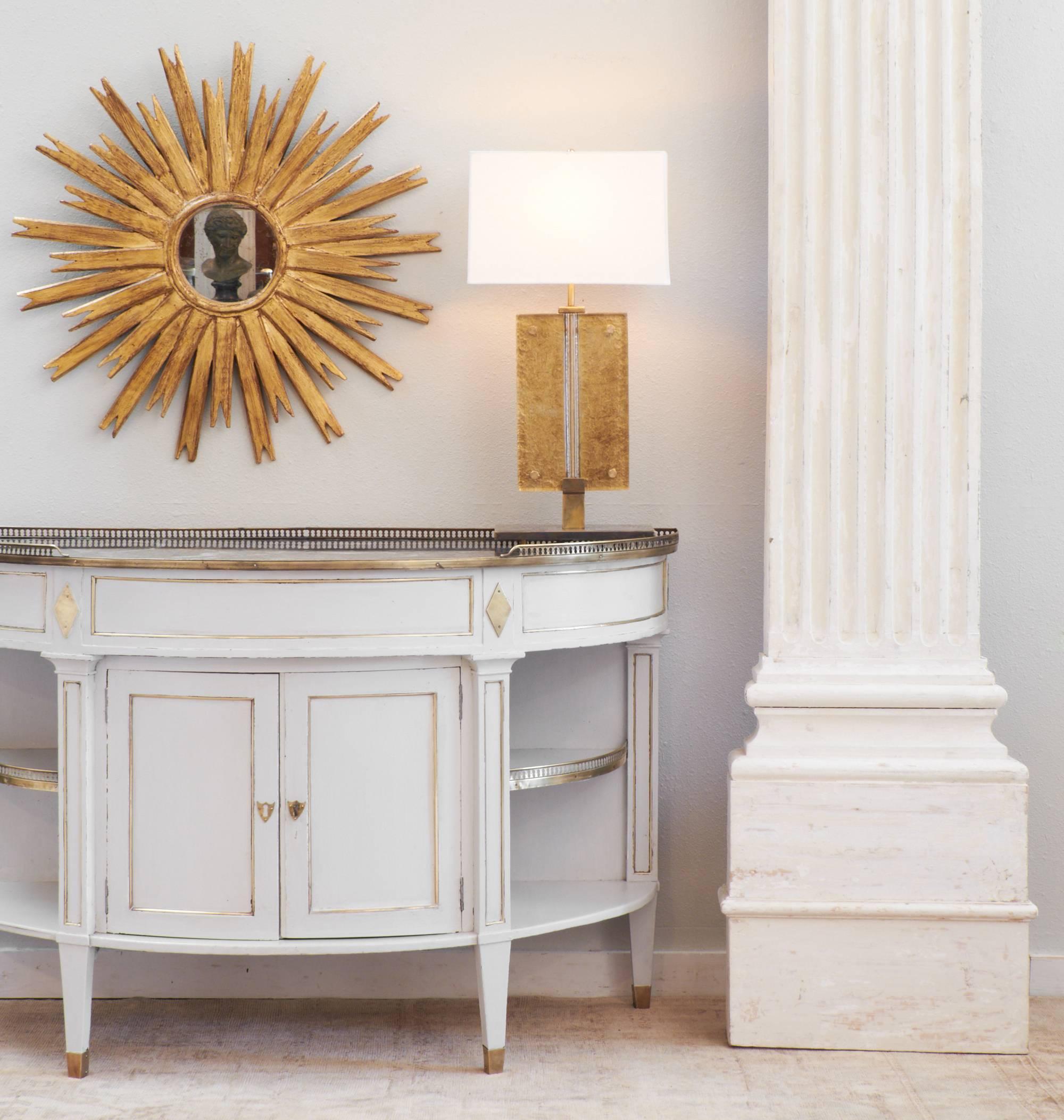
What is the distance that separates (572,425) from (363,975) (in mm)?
1191

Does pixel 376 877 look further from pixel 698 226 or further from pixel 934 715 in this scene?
pixel 698 226

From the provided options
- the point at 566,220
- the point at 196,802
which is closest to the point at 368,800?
the point at 196,802

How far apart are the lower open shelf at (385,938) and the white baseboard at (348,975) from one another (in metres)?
0.08

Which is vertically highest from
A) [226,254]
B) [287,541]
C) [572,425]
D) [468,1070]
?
[226,254]

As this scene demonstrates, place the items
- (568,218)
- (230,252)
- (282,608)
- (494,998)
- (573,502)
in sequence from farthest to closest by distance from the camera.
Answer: (230,252) < (573,502) < (568,218) < (494,998) < (282,608)

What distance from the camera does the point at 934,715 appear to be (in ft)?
6.87

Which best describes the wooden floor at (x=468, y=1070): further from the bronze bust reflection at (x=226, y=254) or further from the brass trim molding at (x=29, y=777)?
the bronze bust reflection at (x=226, y=254)

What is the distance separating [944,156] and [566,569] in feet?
3.27

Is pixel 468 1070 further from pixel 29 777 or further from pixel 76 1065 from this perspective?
pixel 29 777

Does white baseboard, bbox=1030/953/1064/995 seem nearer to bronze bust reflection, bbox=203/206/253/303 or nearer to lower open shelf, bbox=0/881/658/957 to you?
lower open shelf, bbox=0/881/658/957

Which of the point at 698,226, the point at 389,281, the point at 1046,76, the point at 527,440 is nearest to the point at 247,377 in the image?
the point at 389,281

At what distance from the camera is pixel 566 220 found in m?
2.10

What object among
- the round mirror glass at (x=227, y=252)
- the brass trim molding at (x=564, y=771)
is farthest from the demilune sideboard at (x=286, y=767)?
the round mirror glass at (x=227, y=252)

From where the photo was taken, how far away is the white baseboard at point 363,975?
2373 mm
